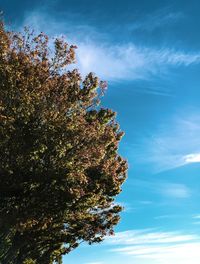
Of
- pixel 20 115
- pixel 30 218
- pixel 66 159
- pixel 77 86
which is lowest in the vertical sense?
pixel 30 218

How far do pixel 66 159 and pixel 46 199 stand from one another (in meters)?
2.40

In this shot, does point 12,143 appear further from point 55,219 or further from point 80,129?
point 55,219

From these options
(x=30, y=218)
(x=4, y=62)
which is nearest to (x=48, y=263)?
(x=30, y=218)

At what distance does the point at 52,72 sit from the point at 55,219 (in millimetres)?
8586

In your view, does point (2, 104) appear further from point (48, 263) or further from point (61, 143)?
point (48, 263)

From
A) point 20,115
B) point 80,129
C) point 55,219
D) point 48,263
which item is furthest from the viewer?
point 48,263

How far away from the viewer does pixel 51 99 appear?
20500 millimetres

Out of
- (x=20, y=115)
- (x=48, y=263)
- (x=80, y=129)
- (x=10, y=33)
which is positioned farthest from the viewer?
(x=48, y=263)

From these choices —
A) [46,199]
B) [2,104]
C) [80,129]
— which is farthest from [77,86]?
[46,199]

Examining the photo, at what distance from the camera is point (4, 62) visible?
66.0 ft

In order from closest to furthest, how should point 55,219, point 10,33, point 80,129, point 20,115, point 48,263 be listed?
point 20,115
point 80,129
point 10,33
point 55,219
point 48,263

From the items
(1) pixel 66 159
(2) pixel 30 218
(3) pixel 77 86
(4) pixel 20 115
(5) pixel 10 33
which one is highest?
A: (5) pixel 10 33

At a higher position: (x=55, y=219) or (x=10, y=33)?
(x=10, y=33)

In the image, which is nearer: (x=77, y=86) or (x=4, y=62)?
(x=4, y=62)
